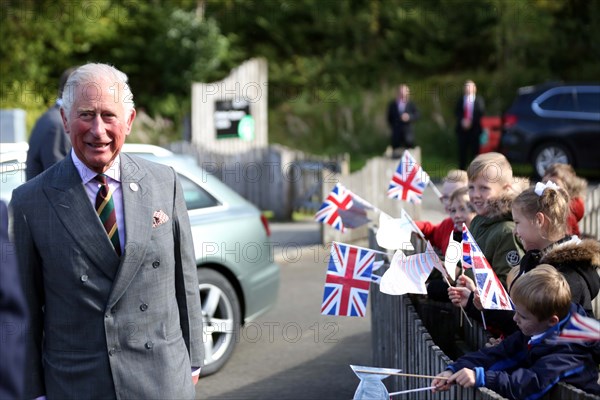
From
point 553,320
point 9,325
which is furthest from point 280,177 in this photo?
point 9,325

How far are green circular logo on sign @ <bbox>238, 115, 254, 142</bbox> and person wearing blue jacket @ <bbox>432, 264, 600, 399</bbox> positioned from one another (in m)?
13.6

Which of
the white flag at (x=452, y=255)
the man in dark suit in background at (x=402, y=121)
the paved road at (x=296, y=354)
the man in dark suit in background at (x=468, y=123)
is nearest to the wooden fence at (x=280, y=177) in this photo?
the paved road at (x=296, y=354)

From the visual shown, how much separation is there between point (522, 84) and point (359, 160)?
5.54m

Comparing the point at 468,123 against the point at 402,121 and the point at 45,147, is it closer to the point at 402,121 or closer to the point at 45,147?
the point at 402,121

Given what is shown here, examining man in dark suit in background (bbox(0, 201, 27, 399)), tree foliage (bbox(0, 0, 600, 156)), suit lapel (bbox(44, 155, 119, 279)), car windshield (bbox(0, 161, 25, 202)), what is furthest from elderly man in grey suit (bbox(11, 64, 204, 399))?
tree foliage (bbox(0, 0, 600, 156))

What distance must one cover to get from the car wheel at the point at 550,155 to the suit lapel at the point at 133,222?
17242 mm

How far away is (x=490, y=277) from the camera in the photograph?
15.3 feet

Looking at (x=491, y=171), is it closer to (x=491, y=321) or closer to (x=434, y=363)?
(x=491, y=321)

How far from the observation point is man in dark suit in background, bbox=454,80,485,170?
68.1 ft

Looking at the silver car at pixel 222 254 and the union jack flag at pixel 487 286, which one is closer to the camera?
the union jack flag at pixel 487 286

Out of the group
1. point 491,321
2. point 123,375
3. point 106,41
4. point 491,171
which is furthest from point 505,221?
point 106,41

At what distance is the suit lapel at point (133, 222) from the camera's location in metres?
3.43

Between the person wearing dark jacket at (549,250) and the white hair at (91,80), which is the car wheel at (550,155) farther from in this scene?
the white hair at (91,80)

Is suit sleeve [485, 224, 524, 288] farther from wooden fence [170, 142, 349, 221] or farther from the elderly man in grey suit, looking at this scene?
wooden fence [170, 142, 349, 221]
